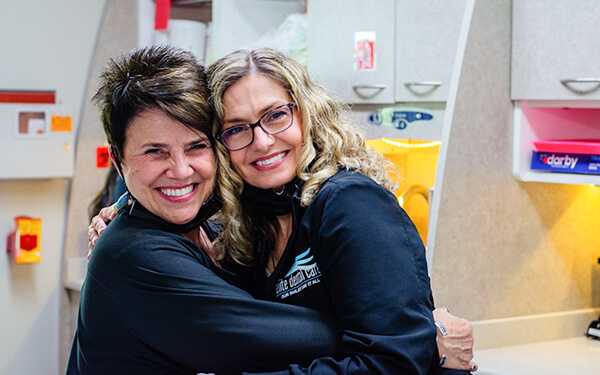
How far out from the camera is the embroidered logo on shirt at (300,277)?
Answer: 58.6 inches

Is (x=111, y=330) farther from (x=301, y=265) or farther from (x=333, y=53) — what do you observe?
(x=333, y=53)

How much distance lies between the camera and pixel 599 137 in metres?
2.51

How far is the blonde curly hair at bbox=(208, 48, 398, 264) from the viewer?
1.57 meters

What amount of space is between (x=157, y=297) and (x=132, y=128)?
1.13ft

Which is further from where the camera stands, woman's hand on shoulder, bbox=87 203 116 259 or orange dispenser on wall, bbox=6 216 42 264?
orange dispenser on wall, bbox=6 216 42 264

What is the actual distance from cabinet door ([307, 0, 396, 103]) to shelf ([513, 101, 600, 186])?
511mm

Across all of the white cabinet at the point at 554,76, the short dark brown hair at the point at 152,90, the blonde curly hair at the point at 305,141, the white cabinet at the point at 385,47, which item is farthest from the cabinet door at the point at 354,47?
the short dark brown hair at the point at 152,90

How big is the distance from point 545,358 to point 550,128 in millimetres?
718

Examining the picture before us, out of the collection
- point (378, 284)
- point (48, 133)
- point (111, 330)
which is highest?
point (48, 133)

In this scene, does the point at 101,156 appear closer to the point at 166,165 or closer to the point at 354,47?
the point at 354,47

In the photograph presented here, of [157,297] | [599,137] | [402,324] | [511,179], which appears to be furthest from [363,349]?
[599,137]

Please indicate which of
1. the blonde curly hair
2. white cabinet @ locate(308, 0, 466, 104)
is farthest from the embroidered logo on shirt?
white cabinet @ locate(308, 0, 466, 104)

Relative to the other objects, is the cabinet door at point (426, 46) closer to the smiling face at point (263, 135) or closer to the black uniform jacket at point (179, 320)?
the smiling face at point (263, 135)

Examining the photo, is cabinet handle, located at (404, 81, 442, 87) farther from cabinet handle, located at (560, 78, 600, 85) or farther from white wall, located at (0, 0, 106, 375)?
white wall, located at (0, 0, 106, 375)
